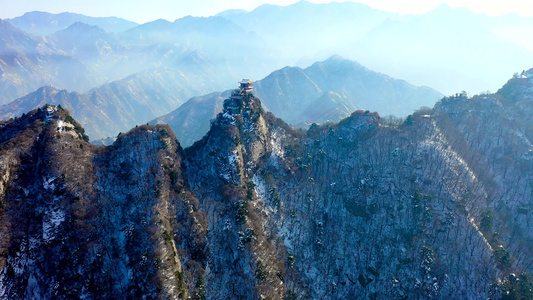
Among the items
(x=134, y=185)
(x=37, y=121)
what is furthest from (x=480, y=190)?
(x=37, y=121)

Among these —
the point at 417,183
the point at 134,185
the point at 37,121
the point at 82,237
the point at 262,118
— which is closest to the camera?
the point at 82,237

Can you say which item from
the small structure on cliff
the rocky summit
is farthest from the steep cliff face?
the small structure on cliff

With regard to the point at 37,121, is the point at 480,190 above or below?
below

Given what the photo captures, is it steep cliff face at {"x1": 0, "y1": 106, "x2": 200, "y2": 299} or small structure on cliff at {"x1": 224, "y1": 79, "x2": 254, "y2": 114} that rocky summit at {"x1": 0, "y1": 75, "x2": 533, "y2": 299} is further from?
small structure on cliff at {"x1": 224, "y1": 79, "x2": 254, "y2": 114}

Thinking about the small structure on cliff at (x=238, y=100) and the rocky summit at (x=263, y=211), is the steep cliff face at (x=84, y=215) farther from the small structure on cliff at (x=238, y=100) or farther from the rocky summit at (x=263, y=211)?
the small structure on cliff at (x=238, y=100)

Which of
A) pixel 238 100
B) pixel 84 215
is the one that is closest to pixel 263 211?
pixel 238 100

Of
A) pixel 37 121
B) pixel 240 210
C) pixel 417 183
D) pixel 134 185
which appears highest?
pixel 37 121

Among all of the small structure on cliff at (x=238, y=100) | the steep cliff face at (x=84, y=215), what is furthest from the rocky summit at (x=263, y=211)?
the small structure on cliff at (x=238, y=100)

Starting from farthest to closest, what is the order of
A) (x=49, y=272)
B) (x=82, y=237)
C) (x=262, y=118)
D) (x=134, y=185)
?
(x=262, y=118)
(x=134, y=185)
(x=82, y=237)
(x=49, y=272)

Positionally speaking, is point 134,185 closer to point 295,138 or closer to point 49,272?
point 49,272
